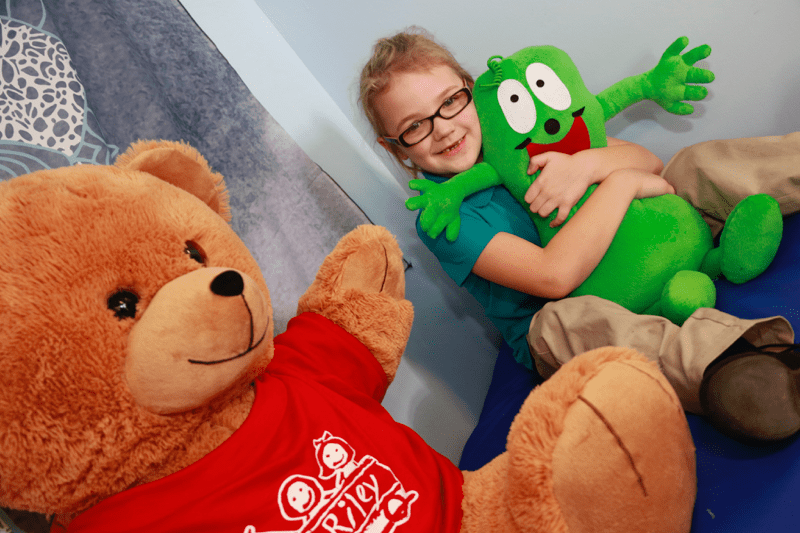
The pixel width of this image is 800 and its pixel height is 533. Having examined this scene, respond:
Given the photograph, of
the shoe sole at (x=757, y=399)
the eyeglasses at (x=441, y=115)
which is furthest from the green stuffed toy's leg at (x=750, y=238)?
the eyeglasses at (x=441, y=115)

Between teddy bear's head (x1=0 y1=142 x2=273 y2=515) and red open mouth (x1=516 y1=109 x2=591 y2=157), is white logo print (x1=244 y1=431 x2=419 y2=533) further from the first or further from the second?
red open mouth (x1=516 y1=109 x2=591 y2=157)

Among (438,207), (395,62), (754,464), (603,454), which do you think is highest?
(395,62)

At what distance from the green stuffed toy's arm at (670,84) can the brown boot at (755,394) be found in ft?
1.77

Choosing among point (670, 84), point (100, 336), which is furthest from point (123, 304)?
point (670, 84)

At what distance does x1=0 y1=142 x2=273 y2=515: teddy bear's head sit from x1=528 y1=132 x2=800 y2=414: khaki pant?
520mm

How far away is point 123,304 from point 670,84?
100 centimetres

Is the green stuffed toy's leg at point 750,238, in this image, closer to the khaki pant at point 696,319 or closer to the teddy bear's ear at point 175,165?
the khaki pant at point 696,319

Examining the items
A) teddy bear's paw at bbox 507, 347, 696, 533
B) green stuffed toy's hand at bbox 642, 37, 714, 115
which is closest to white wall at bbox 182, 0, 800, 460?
green stuffed toy's hand at bbox 642, 37, 714, 115

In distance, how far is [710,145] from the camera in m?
0.86

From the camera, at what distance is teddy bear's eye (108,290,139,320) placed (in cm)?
44

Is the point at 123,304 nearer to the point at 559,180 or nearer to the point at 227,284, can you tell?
the point at 227,284

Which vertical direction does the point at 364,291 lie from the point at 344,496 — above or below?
above

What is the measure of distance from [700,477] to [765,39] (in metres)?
0.85

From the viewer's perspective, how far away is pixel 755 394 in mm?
531
